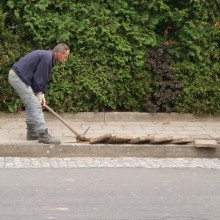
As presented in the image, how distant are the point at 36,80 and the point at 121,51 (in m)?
2.39

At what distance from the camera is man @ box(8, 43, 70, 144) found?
10.6 m

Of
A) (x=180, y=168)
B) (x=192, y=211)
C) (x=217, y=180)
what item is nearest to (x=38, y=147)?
(x=180, y=168)

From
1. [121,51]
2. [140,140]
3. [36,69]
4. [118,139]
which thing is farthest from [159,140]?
[121,51]

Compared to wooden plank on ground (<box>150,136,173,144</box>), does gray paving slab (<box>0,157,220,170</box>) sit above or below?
below

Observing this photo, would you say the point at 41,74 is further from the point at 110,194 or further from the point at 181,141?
the point at 110,194

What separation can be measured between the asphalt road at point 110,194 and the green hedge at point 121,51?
3.06m

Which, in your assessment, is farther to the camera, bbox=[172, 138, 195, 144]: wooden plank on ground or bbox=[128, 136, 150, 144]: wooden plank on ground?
bbox=[172, 138, 195, 144]: wooden plank on ground

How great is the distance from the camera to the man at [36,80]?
34.9 ft

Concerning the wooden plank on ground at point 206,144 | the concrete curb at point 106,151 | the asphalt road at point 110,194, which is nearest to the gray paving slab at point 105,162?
the concrete curb at point 106,151

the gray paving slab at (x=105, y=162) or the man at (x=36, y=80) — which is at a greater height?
the man at (x=36, y=80)

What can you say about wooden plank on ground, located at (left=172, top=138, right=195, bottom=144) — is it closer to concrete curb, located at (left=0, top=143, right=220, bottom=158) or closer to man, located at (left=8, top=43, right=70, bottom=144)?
concrete curb, located at (left=0, top=143, right=220, bottom=158)

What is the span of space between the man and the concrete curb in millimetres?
162

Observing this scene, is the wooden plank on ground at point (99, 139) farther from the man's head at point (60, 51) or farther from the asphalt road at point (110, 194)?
the man's head at point (60, 51)


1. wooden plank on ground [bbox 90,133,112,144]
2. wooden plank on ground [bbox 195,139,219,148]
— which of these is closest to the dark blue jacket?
wooden plank on ground [bbox 90,133,112,144]
